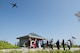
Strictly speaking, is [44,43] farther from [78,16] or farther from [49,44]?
[78,16]

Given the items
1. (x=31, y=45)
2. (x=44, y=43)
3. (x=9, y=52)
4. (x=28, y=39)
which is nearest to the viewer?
(x=9, y=52)

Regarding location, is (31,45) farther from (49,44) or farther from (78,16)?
(78,16)

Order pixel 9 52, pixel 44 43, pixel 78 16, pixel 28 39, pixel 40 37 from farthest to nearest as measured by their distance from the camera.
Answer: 1. pixel 78 16
2. pixel 40 37
3. pixel 28 39
4. pixel 44 43
5. pixel 9 52

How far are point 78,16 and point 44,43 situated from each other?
75.5ft

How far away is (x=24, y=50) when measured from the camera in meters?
8.51

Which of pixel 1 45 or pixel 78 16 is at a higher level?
pixel 78 16

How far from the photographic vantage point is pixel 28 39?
40125mm

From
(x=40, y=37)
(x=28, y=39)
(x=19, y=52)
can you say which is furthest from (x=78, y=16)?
(x=19, y=52)

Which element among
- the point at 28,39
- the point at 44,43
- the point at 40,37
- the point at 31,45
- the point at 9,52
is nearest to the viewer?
the point at 9,52

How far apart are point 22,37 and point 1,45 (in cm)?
1166

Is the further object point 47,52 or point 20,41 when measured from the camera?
point 20,41

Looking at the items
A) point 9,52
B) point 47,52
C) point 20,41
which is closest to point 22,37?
point 20,41

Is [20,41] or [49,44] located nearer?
[49,44]

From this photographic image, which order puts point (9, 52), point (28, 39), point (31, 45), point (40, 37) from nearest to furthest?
1. point (9, 52)
2. point (31, 45)
3. point (28, 39)
4. point (40, 37)
